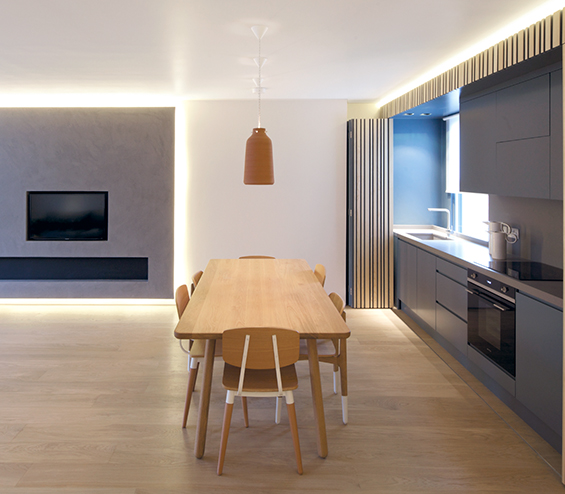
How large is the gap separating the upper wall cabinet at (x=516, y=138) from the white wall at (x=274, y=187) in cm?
204

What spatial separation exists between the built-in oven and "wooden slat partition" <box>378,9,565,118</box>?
56.9 inches

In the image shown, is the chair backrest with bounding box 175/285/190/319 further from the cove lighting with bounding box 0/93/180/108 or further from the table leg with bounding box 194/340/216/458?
the cove lighting with bounding box 0/93/180/108

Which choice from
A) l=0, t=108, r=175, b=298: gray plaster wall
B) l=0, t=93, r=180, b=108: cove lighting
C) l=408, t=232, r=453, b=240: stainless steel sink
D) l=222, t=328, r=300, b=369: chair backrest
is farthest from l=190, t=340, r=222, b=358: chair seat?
l=0, t=93, r=180, b=108: cove lighting

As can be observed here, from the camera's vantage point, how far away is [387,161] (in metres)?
6.13

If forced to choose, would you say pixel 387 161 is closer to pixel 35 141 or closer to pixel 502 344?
pixel 502 344

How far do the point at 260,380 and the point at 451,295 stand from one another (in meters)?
2.32

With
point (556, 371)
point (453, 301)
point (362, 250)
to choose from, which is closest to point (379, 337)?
point (453, 301)

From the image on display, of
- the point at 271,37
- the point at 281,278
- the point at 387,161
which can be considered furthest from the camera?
the point at 387,161

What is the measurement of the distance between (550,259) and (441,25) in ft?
A: 6.03

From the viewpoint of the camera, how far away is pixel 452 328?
435cm

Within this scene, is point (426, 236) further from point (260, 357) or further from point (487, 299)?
point (260, 357)

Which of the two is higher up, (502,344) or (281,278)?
(281,278)

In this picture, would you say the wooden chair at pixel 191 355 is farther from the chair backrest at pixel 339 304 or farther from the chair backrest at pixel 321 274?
the chair backrest at pixel 321 274

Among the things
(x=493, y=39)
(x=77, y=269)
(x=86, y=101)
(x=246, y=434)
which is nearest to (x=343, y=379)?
(x=246, y=434)
